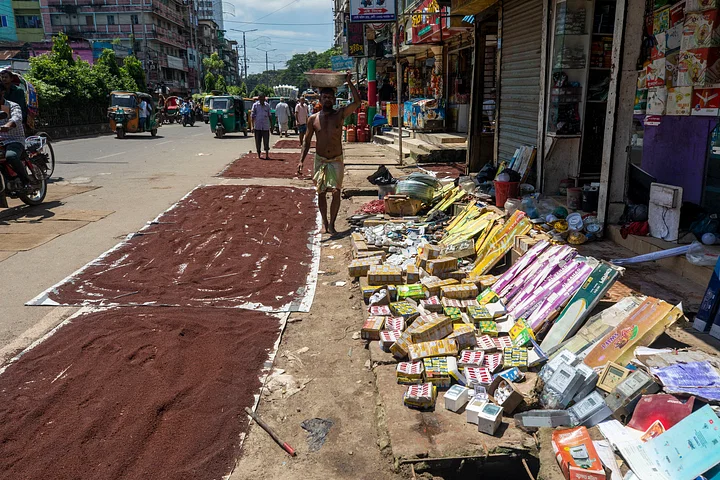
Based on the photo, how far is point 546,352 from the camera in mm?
3715

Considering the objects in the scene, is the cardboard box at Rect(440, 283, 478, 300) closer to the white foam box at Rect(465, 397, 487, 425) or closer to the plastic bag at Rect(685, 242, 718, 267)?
the white foam box at Rect(465, 397, 487, 425)

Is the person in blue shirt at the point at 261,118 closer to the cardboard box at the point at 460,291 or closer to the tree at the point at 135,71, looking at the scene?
the cardboard box at the point at 460,291

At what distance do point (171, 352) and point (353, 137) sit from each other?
19459 mm

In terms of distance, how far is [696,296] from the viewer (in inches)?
162

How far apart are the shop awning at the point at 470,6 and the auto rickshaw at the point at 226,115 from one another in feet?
58.7

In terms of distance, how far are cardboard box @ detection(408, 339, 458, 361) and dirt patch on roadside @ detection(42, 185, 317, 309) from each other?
1.69 metres

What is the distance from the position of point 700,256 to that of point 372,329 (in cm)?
274

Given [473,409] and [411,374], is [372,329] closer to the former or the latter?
[411,374]

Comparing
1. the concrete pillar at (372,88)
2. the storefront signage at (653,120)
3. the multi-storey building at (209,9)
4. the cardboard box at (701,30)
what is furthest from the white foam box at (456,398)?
the multi-storey building at (209,9)

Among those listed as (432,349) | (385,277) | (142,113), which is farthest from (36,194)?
(142,113)

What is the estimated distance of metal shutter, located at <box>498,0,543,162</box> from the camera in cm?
796

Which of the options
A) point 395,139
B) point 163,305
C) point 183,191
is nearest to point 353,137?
point 395,139

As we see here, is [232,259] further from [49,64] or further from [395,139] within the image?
[49,64]

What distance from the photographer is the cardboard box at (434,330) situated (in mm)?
3863
